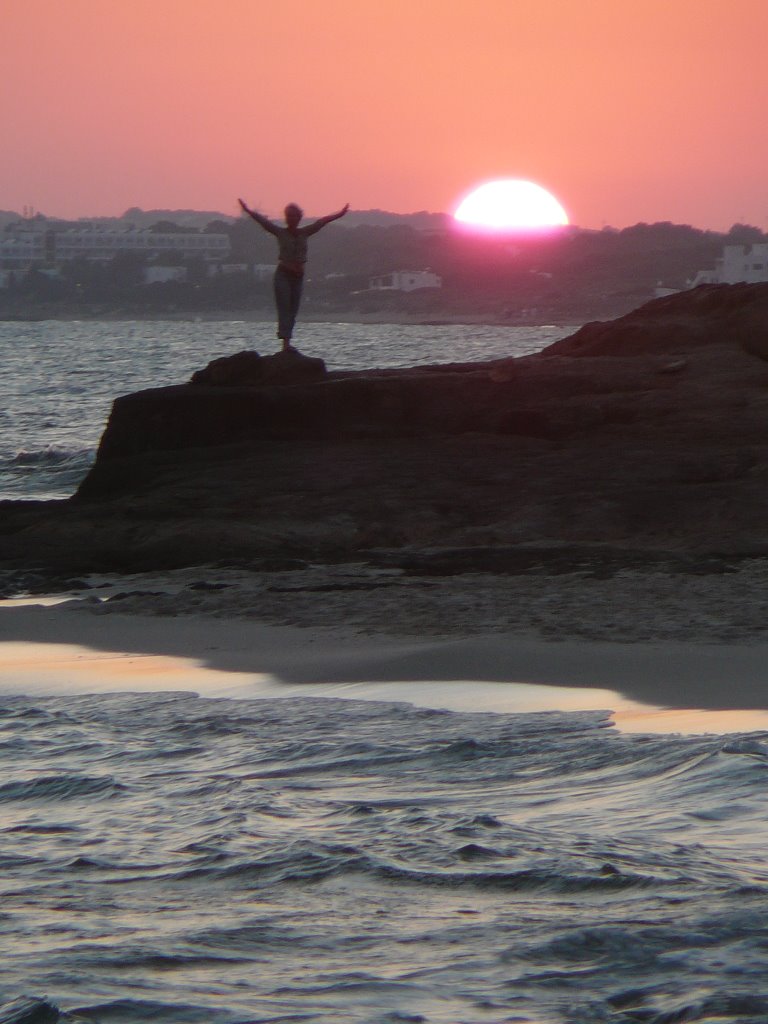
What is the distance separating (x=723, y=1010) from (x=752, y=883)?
2.46 feet

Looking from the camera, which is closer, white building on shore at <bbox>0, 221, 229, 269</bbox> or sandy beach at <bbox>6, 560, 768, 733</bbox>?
sandy beach at <bbox>6, 560, 768, 733</bbox>

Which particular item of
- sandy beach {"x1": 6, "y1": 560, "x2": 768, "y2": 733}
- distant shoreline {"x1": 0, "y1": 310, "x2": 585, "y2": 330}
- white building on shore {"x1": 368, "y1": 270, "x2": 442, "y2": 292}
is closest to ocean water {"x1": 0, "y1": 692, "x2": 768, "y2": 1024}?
sandy beach {"x1": 6, "y1": 560, "x2": 768, "y2": 733}

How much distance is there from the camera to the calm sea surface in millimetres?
3715

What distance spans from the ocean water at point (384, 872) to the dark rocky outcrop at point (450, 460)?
4.21m

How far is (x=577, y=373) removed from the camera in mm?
12898

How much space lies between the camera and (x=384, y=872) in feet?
14.8

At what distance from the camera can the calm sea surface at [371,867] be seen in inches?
146

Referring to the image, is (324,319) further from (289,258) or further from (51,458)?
(289,258)

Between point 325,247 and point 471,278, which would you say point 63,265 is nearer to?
point 325,247

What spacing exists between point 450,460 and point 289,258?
279 centimetres

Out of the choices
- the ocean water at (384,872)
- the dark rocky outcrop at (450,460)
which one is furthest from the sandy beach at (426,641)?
the dark rocky outcrop at (450,460)

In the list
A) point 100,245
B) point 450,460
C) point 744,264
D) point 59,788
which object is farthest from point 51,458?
point 100,245

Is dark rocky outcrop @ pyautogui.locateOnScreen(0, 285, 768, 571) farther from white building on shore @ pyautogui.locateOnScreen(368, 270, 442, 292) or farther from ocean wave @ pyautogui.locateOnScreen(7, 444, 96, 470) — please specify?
white building on shore @ pyautogui.locateOnScreen(368, 270, 442, 292)

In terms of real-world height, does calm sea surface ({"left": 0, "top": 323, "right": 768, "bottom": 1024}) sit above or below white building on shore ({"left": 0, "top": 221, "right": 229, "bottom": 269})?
below
